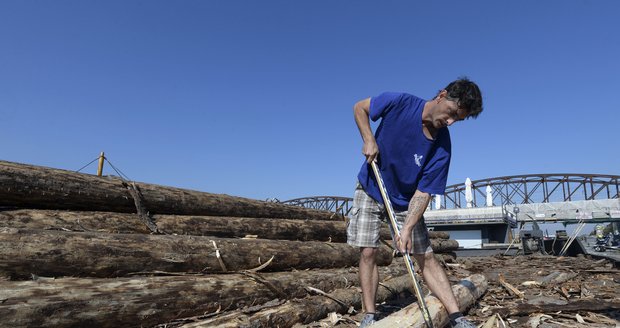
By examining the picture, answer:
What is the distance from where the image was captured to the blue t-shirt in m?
3.47

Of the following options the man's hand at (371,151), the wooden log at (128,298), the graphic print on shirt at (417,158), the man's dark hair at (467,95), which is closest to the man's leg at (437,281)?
the graphic print on shirt at (417,158)

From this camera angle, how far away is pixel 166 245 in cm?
375

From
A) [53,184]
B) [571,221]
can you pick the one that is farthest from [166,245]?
[571,221]

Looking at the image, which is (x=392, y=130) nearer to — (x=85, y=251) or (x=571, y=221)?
(x=85, y=251)

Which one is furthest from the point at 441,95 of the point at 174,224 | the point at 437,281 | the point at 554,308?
the point at 174,224

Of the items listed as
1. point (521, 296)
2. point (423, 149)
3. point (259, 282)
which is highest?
point (423, 149)

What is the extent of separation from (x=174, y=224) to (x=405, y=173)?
3.10 meters

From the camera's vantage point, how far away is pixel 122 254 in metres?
3.37

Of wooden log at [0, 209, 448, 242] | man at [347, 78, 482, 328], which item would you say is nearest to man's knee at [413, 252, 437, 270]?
man at [347, 78, 482, 328]

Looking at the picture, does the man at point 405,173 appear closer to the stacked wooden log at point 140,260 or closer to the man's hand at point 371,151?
the man's hand at point 371,151

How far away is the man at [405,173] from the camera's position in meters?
3.41

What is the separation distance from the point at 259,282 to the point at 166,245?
40.9 inches

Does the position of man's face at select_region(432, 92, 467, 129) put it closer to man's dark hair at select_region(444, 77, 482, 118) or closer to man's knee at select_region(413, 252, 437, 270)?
man's dark hair at select_region(444, 77, 482, 118)

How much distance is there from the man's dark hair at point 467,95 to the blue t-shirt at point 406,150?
358 mm
